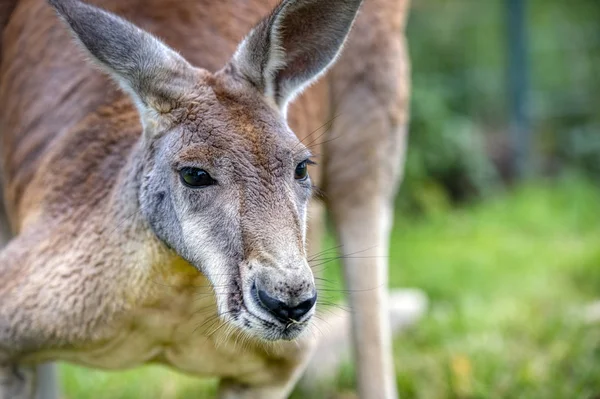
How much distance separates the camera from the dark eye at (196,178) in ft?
8.86

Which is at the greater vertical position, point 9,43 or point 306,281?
point 9,43

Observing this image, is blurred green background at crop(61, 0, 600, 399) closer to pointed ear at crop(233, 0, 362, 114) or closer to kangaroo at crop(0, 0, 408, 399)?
kangaroo at crop(0, 0, 408, 399)

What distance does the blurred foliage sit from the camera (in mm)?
8039

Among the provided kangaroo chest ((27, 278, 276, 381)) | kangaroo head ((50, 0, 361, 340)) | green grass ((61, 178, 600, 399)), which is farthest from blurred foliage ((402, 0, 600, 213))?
kangaroo head ((50, 0, 361, 340))

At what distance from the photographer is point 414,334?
5090mm

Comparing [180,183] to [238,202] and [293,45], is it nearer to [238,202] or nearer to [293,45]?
[238,202]

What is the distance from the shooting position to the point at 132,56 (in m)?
2.82

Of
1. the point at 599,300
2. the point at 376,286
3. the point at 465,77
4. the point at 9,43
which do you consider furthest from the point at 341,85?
the point at 465,77

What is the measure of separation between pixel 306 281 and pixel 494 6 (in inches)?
283

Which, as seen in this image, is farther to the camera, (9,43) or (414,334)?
(414,334)

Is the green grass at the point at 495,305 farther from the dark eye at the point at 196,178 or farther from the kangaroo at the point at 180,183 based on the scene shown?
the dark eye at the point at 196,178

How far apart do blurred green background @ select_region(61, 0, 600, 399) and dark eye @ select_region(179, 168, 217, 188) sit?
1116 mm

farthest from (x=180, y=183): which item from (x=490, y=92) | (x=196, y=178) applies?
(x=490, y=92)

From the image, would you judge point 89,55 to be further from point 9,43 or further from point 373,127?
point 373,127
